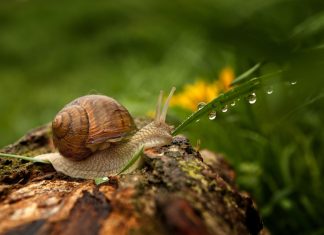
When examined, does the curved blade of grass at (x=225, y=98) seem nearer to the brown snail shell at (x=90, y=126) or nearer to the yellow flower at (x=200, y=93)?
the brown snail shell at (x=90, y=126)

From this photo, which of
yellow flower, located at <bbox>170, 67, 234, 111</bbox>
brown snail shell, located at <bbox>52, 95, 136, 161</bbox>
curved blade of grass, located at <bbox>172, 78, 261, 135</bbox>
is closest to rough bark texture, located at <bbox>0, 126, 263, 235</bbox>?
curved blade of grass, located at <bbox>172, 78, 261, 135</bbox>

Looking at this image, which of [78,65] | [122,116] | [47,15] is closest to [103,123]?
[122,116]

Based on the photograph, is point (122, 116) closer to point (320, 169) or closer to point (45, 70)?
point (320, 169)

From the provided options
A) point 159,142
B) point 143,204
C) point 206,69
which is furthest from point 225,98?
point 206,69

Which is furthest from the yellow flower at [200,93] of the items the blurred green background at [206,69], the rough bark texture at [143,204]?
the rough bark texture at [143,204]

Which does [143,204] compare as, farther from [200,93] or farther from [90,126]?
[200,93]

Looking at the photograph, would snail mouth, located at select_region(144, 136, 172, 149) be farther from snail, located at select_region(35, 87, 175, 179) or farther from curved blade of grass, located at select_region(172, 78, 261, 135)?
curved blade of grass, located at select_region(172, 78, 261, 135)
